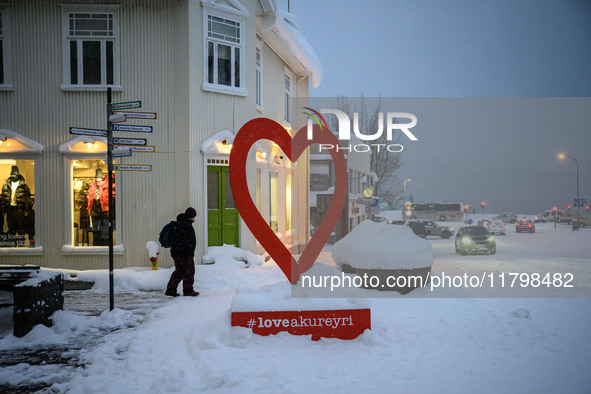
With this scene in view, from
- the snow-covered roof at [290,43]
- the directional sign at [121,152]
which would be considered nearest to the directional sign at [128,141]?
the directional sign at [121,152]

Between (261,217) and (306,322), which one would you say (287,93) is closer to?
(261,217)

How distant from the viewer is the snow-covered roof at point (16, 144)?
10.9 metres

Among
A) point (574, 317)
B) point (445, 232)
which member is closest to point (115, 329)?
point (574, 317)

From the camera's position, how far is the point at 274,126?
7.70m

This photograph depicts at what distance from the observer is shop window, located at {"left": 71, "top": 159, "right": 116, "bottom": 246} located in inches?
441

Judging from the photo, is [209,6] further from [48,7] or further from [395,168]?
[395,168]

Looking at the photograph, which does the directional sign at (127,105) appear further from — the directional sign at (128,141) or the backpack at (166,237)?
the backpack at (166,237)

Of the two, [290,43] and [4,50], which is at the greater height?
[290,43]

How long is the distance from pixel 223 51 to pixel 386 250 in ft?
23.6

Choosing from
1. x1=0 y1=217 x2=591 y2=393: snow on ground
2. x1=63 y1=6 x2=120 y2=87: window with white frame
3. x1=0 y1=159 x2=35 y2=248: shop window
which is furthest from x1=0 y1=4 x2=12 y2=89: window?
x1=0 y1=217 x2=591 y2=393: snow on ground

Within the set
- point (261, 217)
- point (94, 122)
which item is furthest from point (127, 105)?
point (94, 122)

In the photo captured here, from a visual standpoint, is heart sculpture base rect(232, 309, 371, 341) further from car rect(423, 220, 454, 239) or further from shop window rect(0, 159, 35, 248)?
car rect(423, 220, 454, 239)

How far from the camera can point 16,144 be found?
1103cm

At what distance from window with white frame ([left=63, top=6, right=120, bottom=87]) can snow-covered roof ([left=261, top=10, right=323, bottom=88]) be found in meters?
4.55
